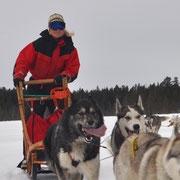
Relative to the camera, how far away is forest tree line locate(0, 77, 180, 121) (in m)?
34.2

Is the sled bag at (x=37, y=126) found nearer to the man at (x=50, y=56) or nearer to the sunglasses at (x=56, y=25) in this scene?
the man at (x=50, y=56)

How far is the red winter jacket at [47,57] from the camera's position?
3.96m

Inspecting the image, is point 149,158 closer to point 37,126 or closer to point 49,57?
point 37,126

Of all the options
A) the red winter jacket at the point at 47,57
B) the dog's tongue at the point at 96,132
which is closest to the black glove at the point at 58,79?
the red winter jacket at the point at 47,57

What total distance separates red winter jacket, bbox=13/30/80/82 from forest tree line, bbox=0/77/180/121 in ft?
98.0

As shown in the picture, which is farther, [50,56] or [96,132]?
[50,56]

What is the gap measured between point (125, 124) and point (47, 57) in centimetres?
139

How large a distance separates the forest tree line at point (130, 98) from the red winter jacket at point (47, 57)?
98.0 feet

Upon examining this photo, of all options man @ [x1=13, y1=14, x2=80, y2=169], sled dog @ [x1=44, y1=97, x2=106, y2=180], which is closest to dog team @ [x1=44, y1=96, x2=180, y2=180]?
sled dog @ [x1=44, y1=97, x2=106, y2=180]

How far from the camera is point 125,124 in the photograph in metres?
4.12

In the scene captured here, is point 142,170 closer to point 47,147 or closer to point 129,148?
point 129,148

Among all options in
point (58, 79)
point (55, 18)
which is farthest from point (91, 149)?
point (55, 18)

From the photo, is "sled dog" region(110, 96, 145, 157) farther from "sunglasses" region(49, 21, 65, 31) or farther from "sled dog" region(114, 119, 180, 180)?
"sunglasses" region(49, 21, 65, 31)

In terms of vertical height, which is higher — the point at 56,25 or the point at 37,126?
the point at 56,25
